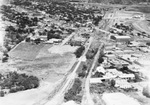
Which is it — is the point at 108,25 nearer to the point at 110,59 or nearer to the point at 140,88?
the point at 110,59

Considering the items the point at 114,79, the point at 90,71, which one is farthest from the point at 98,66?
the point at 114,79

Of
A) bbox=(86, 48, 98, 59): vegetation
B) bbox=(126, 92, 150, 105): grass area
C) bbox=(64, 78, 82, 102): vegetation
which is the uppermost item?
bbox=(86, 48, 98, 59): vegetation

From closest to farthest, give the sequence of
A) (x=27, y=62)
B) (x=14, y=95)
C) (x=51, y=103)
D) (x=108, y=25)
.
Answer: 1. (x=51, y=103)
2. (x=14, y=95)
3. (x=27, y=62)
4. (x=108, y=25)

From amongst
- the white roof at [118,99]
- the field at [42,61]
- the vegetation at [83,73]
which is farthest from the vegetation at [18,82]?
the white roof at [118,99]

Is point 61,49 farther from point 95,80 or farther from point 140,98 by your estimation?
point 140,98

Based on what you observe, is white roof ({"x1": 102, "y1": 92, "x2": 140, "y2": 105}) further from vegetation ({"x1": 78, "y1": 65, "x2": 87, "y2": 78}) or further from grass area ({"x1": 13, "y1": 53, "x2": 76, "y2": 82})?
grass area ({"x1": 13, "y1": 53, "x2": 76, "y2": 82})

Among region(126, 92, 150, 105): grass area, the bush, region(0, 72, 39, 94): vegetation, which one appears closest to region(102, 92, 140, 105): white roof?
region(126, 92, 150, 105): grass area

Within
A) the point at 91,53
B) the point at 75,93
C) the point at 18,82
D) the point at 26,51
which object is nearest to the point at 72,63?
the point at 91,53
